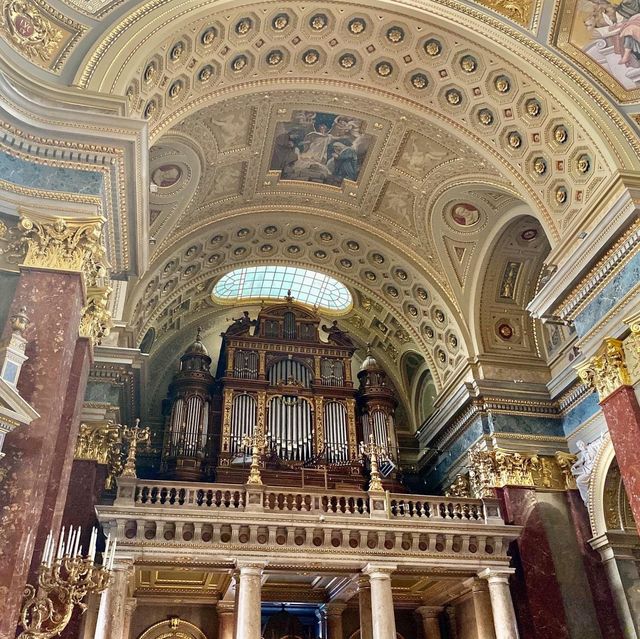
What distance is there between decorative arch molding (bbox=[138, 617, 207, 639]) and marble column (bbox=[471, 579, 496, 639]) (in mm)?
5987

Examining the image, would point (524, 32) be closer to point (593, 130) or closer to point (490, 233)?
point (593, 130)

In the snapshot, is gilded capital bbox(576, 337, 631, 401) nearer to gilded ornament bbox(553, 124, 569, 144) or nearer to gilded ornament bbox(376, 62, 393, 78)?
gilded ornament bbox(553, 124, 569, 144)

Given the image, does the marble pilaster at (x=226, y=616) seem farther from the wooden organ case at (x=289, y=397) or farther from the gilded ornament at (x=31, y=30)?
the gilded ornament at (x=31, y=30)

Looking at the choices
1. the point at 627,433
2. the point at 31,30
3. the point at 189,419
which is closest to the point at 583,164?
the point at 627,433

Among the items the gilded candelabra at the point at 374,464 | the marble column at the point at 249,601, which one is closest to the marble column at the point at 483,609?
the gilded candelabra at the point at 374,464

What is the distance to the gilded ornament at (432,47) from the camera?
11.8 m

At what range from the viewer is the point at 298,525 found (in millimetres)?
11625

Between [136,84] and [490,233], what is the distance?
8.79m

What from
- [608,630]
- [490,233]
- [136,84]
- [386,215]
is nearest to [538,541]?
[608,630]

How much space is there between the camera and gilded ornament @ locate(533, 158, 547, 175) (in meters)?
11.8

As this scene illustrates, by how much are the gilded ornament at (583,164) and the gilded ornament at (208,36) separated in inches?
260

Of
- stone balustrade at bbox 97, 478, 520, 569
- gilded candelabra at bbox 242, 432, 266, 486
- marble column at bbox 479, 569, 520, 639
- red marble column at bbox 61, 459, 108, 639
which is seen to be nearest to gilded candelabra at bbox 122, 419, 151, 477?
stone balustrade at bbox 97, 478, 520, 569

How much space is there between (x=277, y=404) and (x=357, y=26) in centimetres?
878

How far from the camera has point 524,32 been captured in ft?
36.5
